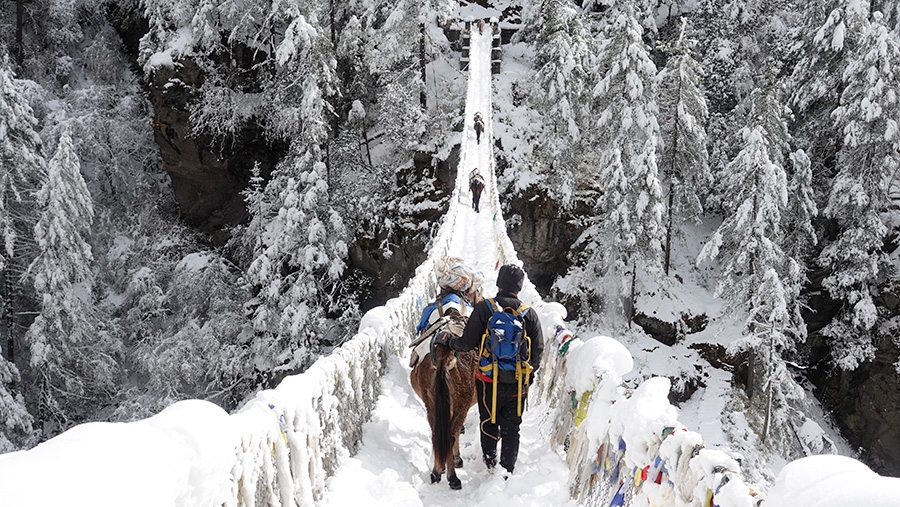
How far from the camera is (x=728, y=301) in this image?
1994cm

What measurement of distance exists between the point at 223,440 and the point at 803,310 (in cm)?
2417

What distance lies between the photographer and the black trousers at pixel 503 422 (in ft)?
13.6

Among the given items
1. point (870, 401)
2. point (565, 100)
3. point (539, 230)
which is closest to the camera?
point (870, 401)

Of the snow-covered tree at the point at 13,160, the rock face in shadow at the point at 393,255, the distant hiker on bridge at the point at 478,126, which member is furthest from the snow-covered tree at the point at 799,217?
the snow-covered tree at the point at 13,160

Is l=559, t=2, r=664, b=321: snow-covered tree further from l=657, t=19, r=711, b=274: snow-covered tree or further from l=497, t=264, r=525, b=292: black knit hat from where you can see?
l=497, t=264, r=525, b=292: black knit hat

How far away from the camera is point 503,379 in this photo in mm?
4094

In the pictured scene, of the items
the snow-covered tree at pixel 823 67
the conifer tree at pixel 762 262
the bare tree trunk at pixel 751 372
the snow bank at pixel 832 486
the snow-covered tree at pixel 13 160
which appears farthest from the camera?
the snow-covered tree at pixel 823 67

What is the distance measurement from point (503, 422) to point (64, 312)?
17.5 meters

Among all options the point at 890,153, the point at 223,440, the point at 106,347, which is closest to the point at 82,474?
the point at 223,440

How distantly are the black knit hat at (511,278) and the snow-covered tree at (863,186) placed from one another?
65.3 feet

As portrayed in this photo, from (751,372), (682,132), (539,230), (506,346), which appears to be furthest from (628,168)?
(506,346)

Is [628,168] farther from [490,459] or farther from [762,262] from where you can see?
[490,459]

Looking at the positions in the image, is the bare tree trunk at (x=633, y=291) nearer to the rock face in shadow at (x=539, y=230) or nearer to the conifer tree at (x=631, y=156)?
the conifer tree at (x=631, y=156)

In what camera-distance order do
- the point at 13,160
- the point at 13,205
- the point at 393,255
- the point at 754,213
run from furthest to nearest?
the point at 393,255
the point at 754,213
the point at 13,205
the point at 13,160
